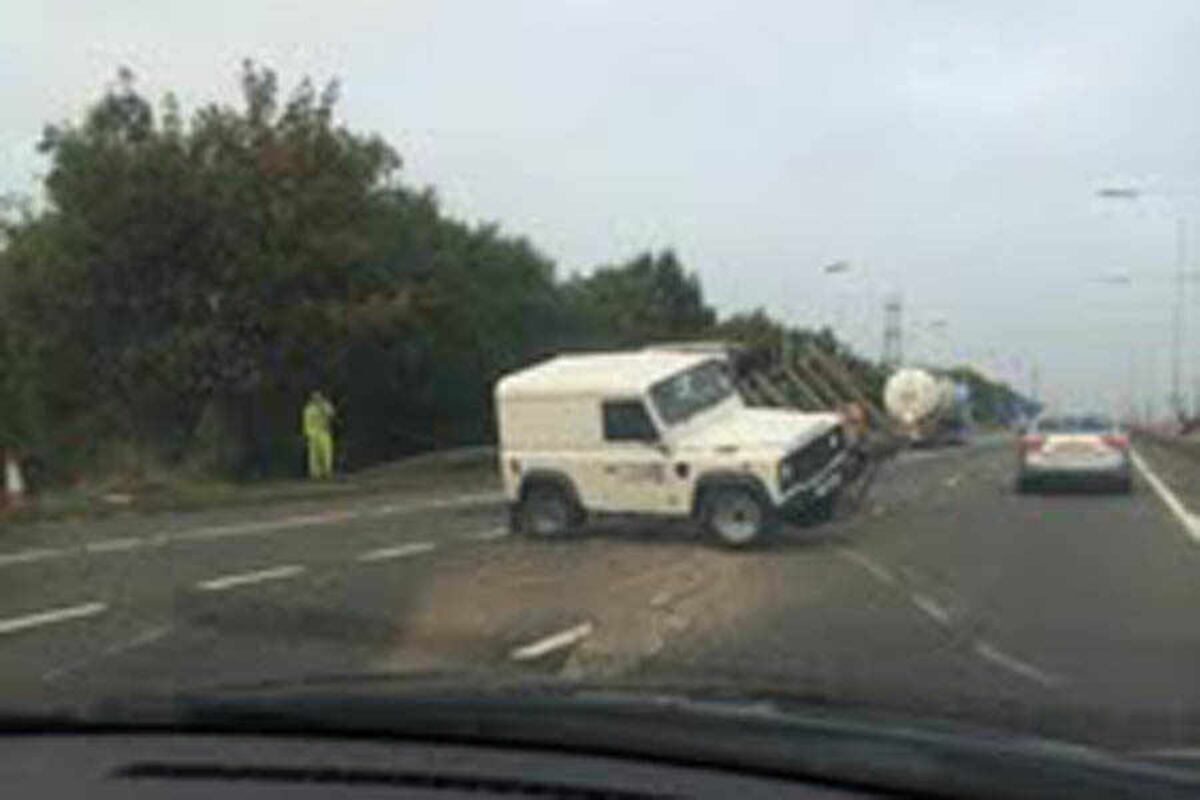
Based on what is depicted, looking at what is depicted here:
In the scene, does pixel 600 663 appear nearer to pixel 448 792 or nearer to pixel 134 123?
pixel 448 792

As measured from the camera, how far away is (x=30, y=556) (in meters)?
23.9

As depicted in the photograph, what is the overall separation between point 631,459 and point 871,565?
444 cm

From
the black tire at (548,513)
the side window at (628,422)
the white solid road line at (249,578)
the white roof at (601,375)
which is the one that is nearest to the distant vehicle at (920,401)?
the white roof at (601,375)

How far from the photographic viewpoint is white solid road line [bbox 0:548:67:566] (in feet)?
76.2

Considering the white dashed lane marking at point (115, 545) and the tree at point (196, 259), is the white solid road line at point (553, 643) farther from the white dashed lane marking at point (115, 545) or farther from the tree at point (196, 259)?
the tree at point (196, 259)

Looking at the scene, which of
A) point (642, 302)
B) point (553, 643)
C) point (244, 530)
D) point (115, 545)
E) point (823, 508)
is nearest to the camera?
point (553, 643)

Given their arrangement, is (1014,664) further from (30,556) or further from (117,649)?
(30,556)

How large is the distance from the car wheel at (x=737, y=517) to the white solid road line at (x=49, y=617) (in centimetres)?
876

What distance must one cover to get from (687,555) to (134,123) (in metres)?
30.8

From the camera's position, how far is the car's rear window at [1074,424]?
4181 cm

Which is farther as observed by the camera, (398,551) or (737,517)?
(737,517)

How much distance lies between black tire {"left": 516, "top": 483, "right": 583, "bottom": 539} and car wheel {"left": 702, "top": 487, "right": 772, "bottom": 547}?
1916 millimetres

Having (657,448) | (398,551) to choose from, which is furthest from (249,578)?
(657,448)

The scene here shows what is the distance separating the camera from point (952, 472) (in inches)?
2021
